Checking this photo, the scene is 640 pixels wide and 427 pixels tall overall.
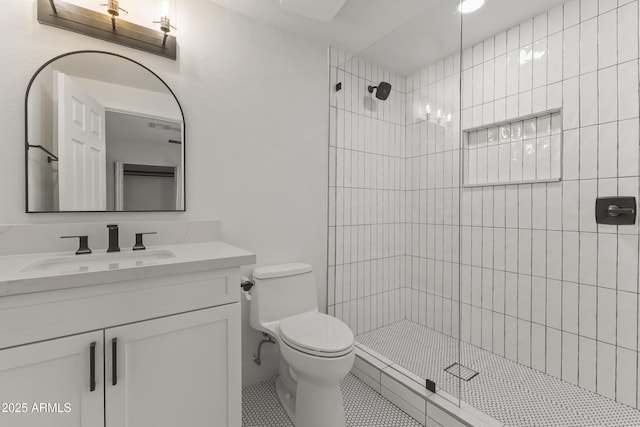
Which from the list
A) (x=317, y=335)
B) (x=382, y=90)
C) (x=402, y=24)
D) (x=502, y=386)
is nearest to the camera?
(x=317, y=335)

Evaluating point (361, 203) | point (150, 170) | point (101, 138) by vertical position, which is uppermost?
point (101, 138)

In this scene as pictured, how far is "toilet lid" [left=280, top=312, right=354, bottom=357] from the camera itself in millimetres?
1299

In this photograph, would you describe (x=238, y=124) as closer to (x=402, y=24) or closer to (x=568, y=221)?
(x=402, y=24)

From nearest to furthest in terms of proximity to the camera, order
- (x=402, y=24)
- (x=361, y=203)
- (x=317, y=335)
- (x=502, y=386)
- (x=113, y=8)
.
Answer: (x=113, y=8) → (x=317, y=335) → (x=502, y=386) → (x=402, y=24) → (x=361, y=203)

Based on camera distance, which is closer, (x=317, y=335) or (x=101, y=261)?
(x=101, y=261)

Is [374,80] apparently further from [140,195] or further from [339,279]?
[140,195]

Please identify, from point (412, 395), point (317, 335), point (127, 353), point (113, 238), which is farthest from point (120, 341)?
point (412, 395)

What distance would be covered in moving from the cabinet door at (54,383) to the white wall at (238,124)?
67 cm

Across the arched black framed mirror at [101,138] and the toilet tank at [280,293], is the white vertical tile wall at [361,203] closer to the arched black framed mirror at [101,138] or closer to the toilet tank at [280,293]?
the toilet tank at [280,293]

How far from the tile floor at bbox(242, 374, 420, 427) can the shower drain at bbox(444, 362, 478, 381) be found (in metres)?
0.33

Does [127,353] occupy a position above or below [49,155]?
below

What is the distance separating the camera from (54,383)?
863mm

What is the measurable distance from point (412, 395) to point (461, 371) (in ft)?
1.30

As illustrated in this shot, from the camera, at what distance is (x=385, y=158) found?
6.96 ft
